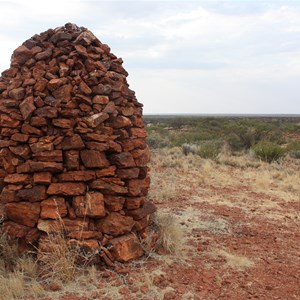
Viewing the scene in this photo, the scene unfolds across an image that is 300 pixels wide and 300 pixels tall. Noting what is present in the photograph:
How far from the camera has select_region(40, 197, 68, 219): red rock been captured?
13.9 ft

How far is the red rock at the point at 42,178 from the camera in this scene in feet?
14.0

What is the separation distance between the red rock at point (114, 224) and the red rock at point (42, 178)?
731mm

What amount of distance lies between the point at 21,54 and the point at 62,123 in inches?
45.3

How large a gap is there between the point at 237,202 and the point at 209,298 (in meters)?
4.69

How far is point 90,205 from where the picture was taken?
14.0 feet

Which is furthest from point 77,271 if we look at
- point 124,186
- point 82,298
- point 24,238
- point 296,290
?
point 296,290

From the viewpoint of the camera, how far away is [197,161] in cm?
1378

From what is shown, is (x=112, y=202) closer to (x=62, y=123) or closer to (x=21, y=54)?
(x=62, y=123)

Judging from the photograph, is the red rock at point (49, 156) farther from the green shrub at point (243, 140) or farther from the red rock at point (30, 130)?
the green shrub at point (243, 140)

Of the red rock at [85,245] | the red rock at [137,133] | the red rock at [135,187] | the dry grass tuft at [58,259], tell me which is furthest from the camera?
the red rock at [137,133]

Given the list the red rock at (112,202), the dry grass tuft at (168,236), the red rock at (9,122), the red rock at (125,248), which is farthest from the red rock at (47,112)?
the dry grass tuft at (168,236)

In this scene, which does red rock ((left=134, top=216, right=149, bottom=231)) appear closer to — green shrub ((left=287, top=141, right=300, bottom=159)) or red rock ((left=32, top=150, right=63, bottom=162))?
red rock ((left=32, top=150, right=63, bottom=162))

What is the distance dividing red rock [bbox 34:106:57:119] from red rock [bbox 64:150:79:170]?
44cm

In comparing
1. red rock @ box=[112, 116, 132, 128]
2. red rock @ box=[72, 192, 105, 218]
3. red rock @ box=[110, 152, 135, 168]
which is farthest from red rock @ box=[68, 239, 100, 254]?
red rock @ box=[112, 116, 132, 128]
